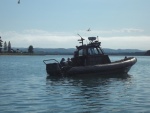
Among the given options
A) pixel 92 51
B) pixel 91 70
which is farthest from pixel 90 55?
pixel 91 70

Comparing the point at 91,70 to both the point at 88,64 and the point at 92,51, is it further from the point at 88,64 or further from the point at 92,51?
the point at 92,51

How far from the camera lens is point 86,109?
15758 millimetres

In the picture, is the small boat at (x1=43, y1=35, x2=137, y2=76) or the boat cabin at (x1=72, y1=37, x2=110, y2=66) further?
the boat cabin at (x1=72, y1=37, x2=110, y2=66)

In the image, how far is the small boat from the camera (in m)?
31.9

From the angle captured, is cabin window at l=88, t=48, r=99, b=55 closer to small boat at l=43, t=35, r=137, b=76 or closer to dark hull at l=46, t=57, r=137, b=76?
small boat at l=43, t=35, r=137, b=76

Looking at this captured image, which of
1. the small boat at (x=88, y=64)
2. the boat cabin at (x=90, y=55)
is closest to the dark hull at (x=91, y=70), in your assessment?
the small boat at (x=88, y=64)

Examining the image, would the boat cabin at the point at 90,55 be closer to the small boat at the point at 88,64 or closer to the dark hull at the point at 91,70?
the small boat at the point at 88,64

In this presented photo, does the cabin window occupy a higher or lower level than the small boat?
higher

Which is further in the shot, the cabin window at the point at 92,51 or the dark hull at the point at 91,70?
the cabin window at the point at 92,51

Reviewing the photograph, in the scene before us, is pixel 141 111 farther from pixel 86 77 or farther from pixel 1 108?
pixel 86 77

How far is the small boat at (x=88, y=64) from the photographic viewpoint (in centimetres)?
3194

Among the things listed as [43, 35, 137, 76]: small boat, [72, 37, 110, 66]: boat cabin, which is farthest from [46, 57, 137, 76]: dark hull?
[72, 37, 110, 66]: boat cabin

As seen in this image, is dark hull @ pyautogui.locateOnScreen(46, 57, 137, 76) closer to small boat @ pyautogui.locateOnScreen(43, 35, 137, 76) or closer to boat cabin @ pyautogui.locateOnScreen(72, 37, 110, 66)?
small boat @ pyautogui.locateOnScreen(43, 35, 137, 76)

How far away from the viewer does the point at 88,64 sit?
33.5 meters
